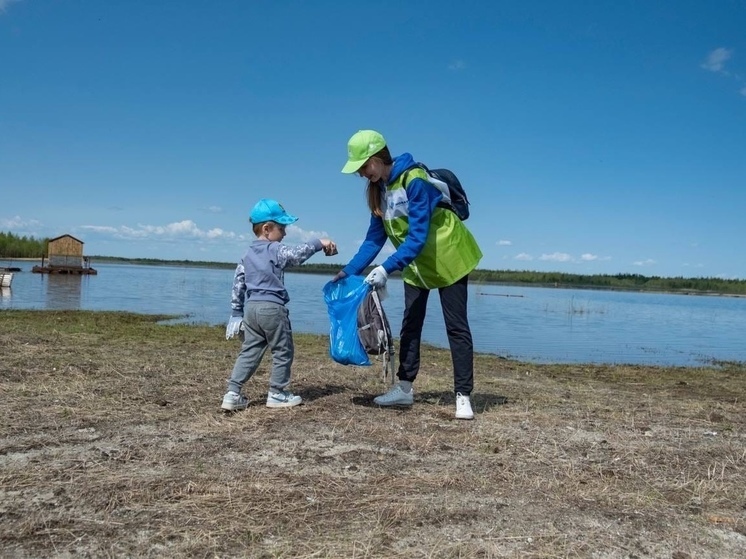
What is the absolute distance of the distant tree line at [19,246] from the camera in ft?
262

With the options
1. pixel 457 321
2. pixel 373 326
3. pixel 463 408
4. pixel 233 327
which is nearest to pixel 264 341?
pixel 233 327

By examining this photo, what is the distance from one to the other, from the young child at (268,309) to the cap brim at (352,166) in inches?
22.6

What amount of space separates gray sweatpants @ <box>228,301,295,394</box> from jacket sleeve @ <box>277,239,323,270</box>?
1.14 ft

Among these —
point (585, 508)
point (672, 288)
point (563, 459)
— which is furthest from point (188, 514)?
point (672, 288)

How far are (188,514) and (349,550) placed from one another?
76 cm

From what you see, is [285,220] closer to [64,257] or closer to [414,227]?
[414,227]

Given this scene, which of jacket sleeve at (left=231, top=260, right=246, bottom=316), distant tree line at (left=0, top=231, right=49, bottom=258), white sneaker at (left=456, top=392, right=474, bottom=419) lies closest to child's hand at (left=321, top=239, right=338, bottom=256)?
jacket sleeve at (left=231, top=260, right=246, bottom=316)

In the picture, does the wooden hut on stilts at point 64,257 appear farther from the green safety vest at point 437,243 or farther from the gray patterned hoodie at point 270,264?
the green safety vest at point 437,243

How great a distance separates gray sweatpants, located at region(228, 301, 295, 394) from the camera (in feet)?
15.9

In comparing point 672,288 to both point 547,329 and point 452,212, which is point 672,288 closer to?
point 547,329

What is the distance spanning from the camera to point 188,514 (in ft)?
8.75

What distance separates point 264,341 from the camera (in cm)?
496

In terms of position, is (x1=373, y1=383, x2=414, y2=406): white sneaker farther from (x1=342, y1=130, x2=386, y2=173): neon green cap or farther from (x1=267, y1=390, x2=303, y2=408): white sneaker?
(x1=342, y1=130, x2=386, y2=173): neon green cap

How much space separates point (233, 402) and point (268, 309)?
753mm
